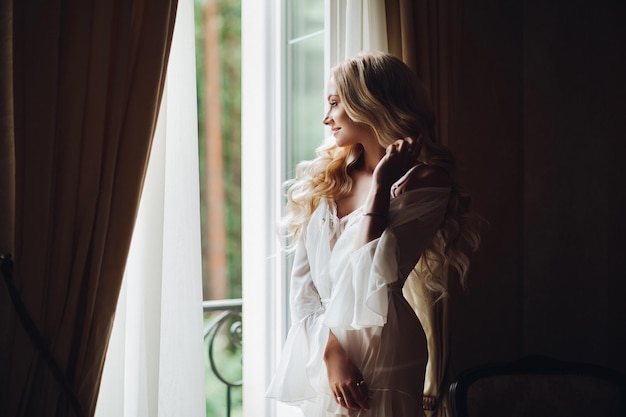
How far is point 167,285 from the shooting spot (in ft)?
5.69

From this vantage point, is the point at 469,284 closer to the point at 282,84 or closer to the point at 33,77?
the point at 282,84

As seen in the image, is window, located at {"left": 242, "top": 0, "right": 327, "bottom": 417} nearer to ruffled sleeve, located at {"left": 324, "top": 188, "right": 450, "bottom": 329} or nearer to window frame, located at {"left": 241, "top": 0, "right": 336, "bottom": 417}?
window frame, located at {"left": 241, "top": 0, "right": 336, "bottom": 417}

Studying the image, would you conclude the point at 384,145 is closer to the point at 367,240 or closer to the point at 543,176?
the point at 367,240

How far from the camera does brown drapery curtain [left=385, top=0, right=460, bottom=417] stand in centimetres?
212

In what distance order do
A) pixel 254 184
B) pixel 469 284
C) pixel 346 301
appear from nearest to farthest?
pixel 346 301
pixel 254 184
pixel 469 284

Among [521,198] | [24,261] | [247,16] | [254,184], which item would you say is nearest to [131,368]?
[24,261]

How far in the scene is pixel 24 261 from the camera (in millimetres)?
1461

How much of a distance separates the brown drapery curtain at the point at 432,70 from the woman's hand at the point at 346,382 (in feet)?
1.92

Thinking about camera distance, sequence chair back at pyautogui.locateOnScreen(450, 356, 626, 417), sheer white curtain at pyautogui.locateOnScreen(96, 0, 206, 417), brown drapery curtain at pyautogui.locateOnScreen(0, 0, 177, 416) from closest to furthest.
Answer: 1. brown drapery curtain at pyautogui.locateOnScreen(0, 0, 177, 416)
2. sheer white curtain at pyautogui.locateOnScreen(96, 0, 206, 417)
3. chair back at pyautogui.locateOnScreen(450, 356, 626, 417)

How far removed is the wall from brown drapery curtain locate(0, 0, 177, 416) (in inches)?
54.1

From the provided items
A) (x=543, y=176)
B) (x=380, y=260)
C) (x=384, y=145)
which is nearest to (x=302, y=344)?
(x=380, y=260)

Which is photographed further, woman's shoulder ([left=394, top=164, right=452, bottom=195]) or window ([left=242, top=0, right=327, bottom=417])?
window ([left=242, top=0, right=327, bottom=417])

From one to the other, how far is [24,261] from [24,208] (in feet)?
0.42

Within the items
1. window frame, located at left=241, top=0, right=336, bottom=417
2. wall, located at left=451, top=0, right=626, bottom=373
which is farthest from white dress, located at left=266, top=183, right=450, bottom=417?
wall, located at left=451, top=0, right=626, bottom=373
